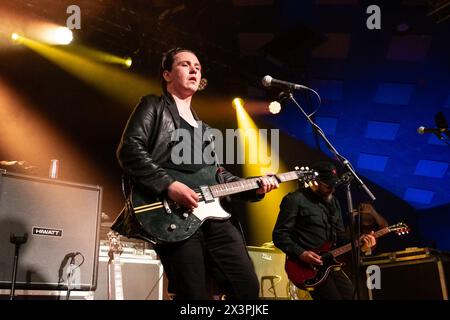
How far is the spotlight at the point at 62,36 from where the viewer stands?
21.8 ft

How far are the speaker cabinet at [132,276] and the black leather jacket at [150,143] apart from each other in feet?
8.19

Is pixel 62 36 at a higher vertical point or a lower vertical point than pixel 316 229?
higher

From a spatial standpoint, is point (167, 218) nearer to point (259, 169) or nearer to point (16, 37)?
point (16, 37)

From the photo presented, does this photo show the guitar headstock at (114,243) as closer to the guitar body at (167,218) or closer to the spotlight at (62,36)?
the guitar body at (167,218)

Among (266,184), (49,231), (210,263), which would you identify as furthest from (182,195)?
(49,231)

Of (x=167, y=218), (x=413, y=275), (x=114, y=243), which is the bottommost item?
(x=413, y=275)

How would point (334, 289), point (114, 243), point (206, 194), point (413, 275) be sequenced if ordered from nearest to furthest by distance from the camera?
point (206, 194) → point (334, 289) → point (114, 243) → point (413, 275)

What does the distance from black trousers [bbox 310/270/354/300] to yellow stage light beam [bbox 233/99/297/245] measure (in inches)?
188

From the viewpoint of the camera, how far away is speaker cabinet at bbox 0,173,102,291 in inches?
131

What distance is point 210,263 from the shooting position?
247cm

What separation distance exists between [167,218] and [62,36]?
17.7 feet

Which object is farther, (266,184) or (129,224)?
(266,184)

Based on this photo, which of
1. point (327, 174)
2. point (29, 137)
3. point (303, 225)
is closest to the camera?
point (327, 174)

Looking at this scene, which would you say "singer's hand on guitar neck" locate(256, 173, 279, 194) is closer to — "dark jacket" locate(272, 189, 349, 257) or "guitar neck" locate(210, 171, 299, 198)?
"guitar neck" locate(210, 171, 299, 198)
